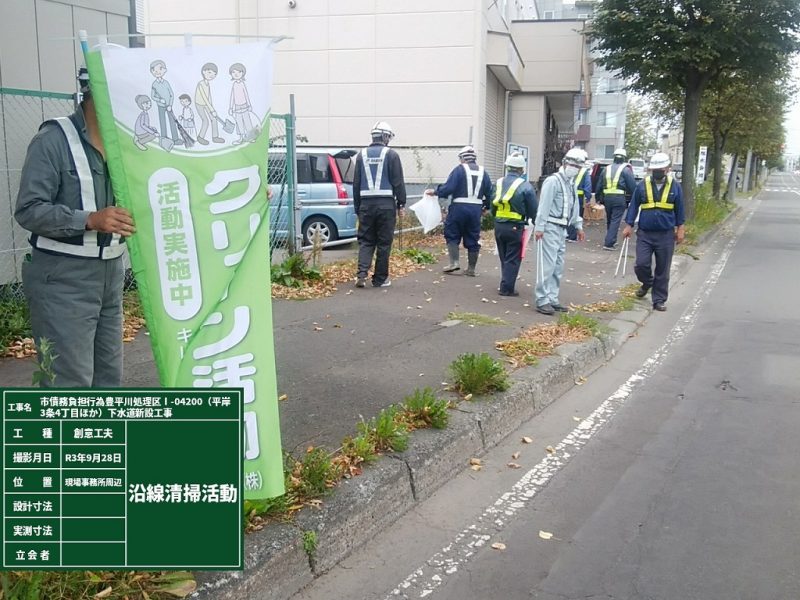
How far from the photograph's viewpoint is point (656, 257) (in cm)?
981

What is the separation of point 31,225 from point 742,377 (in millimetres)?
6072

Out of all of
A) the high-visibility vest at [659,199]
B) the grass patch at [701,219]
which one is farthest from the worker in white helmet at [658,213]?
the grass patch at [701,219]

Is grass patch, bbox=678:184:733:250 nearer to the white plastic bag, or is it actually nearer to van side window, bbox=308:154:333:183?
the white plastic bag

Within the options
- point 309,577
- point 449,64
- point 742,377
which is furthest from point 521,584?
point 449,64

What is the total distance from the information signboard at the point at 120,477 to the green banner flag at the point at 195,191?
1.64 ft

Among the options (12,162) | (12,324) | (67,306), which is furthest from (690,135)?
(67,306)

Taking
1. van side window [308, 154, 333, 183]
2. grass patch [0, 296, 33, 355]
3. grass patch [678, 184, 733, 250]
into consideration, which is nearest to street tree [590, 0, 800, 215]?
grass patch [678, 184, 733, 250]

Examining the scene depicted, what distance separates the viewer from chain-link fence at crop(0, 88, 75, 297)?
22.7ft

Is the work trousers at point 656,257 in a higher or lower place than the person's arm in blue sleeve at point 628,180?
lower

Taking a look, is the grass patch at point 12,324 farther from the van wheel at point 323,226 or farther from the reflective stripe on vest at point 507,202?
the van wheel at point 323,226

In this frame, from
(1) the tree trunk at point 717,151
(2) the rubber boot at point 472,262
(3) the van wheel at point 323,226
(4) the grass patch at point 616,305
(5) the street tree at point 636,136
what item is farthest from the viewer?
(5) the street tree at point 636,136

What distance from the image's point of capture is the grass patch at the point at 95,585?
8.92 feet

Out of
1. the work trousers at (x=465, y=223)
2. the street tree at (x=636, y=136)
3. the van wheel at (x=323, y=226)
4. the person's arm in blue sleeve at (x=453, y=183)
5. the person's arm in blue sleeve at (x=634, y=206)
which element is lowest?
the van wheel at (x=323, y=226)

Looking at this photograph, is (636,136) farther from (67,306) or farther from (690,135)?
(67,306)
